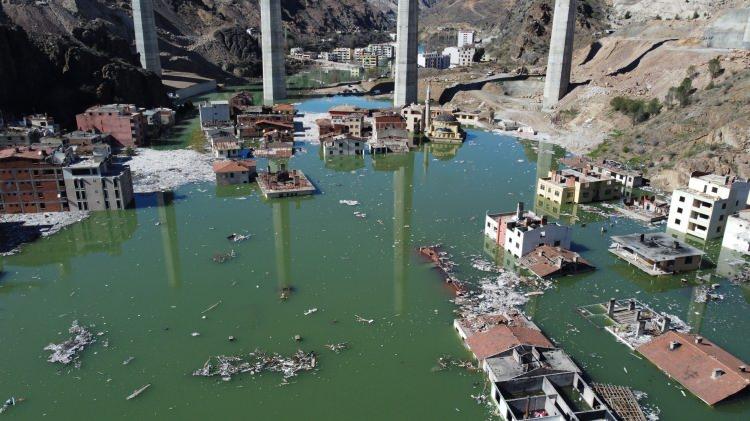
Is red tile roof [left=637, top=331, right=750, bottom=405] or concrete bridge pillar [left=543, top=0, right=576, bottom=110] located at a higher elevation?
concrete bridge pillar [left=543, top=0, right=576, bottom=110]

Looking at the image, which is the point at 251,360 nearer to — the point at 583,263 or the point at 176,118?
the point at 583,263

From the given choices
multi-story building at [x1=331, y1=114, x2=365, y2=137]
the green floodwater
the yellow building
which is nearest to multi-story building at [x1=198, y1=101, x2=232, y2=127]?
multi-story building at [x1=331, y1=114, x2=365, y2=137]

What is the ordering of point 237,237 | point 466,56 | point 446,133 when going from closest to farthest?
point 237,237 < point 446,133 < point 466,56

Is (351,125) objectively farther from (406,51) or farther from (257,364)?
(257,364)

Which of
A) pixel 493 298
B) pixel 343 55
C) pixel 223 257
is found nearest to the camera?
pixel 493 298

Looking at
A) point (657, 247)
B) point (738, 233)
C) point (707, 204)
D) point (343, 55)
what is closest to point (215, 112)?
point (657, 247)

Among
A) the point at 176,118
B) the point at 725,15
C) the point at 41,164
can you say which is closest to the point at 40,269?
the point at 41,164

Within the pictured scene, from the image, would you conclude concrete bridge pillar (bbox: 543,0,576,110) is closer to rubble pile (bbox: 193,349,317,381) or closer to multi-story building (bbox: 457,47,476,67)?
multi-story building (bbox: 457,47,476,67)
